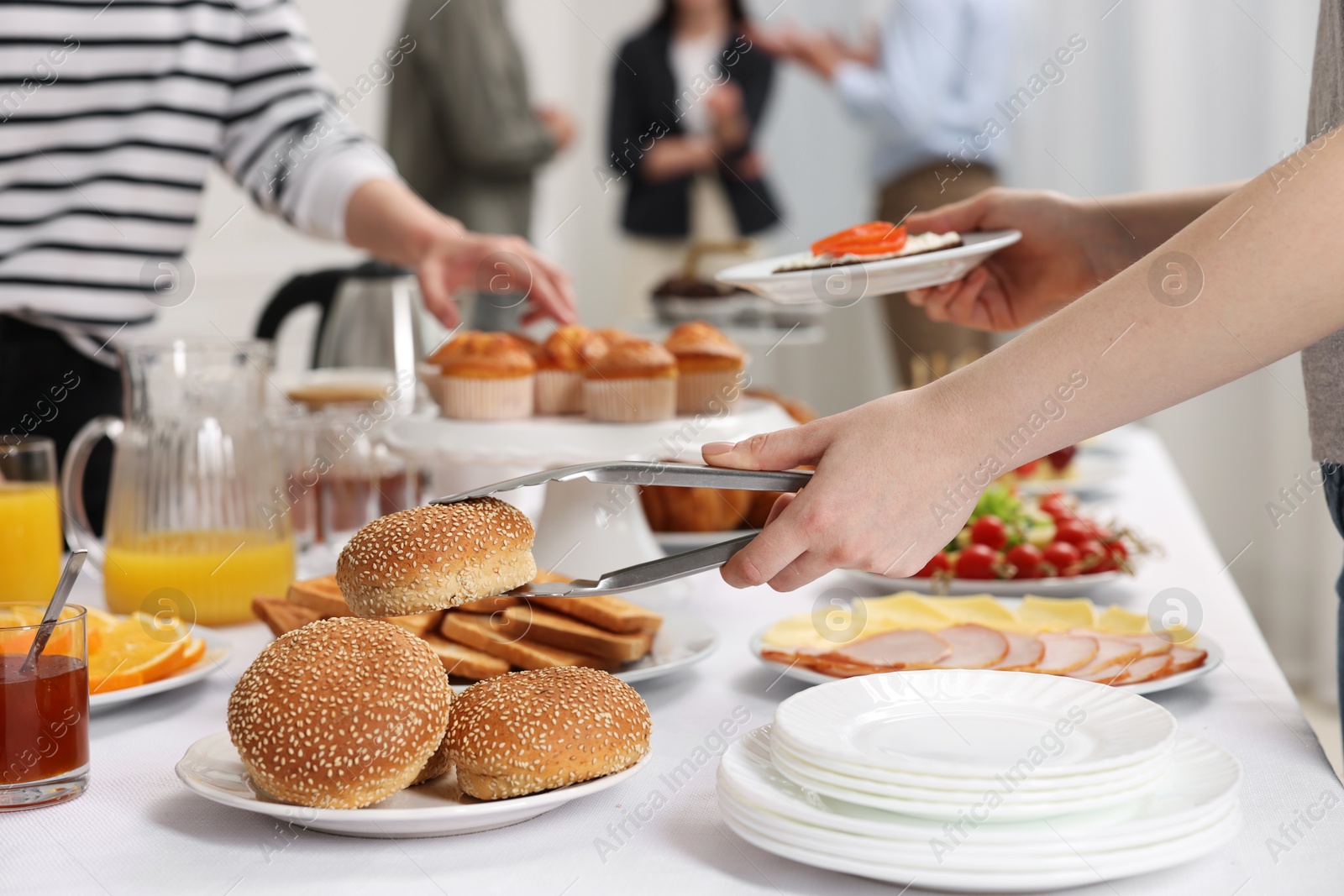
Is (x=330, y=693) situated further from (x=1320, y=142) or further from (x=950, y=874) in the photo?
(x=1320, y=142)

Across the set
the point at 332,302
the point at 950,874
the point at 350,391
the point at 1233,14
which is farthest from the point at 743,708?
the point at 1233,14

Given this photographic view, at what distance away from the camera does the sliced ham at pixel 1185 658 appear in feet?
2.99

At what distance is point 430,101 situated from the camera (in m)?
3.31

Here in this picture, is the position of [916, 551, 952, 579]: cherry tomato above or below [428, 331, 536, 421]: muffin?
below

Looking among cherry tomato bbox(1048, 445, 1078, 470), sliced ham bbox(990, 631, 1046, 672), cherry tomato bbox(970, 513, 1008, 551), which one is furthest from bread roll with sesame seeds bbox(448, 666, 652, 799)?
cherry tomato bbox(1048, 445, 1078, 470)

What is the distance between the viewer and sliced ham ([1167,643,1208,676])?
912mm

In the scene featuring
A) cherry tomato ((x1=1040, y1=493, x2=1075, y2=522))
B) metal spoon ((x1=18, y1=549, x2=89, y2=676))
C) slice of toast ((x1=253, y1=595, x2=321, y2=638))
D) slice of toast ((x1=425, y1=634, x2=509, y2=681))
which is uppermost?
metal spoon ((x1=18, y1=549, x2=89, y2=676))

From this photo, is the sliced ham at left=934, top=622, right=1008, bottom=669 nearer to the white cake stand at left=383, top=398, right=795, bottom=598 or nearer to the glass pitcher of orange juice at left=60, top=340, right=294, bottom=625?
the white cake stand at left=383, top=398, right=795, bottom=598

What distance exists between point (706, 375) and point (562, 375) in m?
0.16

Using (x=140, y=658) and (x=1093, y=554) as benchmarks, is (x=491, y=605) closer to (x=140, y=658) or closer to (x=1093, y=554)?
(x=140, y=658)

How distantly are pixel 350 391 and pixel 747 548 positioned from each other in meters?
1.14

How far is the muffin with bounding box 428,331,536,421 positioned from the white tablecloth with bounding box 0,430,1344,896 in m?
0.44

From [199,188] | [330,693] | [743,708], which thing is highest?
[199,188]

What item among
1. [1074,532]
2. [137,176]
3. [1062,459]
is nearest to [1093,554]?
[1074,532]
